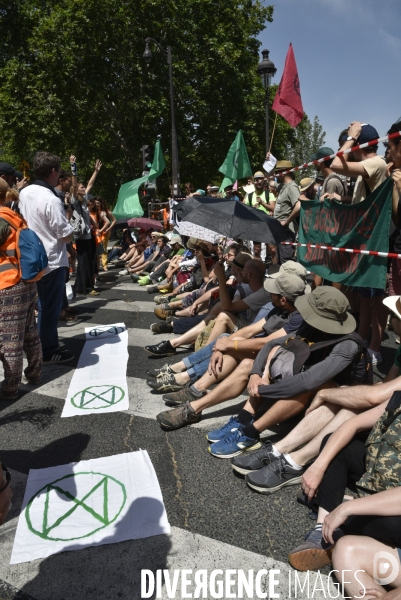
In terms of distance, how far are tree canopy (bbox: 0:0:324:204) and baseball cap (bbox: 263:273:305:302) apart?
20.1 m

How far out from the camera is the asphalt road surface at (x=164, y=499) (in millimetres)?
2205

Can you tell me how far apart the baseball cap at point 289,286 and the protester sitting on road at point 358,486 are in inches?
48.7

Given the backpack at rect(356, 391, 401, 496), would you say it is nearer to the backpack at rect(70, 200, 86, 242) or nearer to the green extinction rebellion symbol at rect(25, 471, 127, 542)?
the green extinction rebellion symbol at rect(25, 471, 127, 542)

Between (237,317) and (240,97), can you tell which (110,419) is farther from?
(240,97)

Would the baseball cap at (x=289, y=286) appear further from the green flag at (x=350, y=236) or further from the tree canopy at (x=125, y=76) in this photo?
the tree canopy at (x=125, y=76)

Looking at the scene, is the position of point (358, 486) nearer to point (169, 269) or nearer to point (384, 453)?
point (384, 453)

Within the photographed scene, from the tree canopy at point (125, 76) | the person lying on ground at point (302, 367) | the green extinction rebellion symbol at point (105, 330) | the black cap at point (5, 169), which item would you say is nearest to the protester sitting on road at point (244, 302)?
the person lying on ground at point (302, 367)

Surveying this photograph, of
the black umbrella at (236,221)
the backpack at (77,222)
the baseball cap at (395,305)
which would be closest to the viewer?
the baseball cap at (395,305)

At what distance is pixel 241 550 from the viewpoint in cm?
233

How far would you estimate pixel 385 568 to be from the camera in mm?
1926

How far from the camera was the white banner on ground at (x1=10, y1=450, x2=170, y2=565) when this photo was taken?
243cm

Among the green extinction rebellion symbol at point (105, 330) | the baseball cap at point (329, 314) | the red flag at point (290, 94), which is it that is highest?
the red flag at point (290, 94)

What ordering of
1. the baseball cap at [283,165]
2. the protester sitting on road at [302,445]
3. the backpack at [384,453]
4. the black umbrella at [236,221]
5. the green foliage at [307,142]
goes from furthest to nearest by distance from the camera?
the green foliage at [307,142] → the baseball cap at [283,165] → the black umbrella at [236,221] → the protester sitting on road at [302,445] → the backpack at [384,453]

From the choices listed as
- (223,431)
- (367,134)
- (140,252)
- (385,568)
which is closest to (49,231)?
(223,431)
